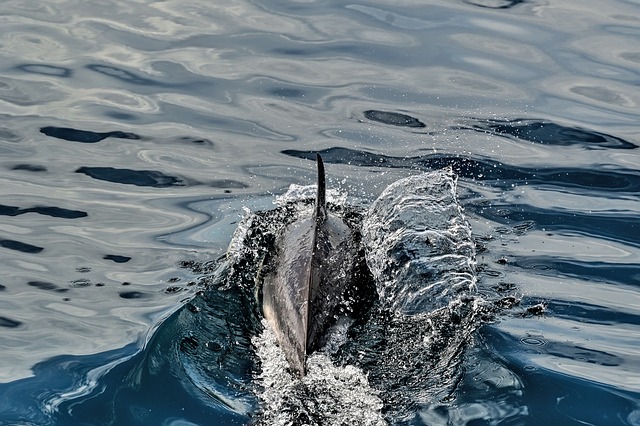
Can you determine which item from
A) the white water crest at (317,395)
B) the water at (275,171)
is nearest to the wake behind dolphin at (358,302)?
the white water crest at (317,395)

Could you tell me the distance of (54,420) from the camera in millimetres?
6047

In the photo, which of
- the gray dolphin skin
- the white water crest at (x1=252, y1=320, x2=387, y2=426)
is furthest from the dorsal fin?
the white water crest at (x1=252, y1=320, x2=387, y2=426)

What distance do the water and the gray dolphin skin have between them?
0.30 m

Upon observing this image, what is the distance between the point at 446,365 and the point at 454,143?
4394 millimetres

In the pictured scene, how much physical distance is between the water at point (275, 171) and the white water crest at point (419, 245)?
0.24 metres

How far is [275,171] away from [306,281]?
3.84 m

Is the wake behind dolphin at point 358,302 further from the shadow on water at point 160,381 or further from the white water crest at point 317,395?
the shadow on water at point 160,381

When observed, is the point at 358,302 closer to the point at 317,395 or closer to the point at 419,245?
the point at 317,395

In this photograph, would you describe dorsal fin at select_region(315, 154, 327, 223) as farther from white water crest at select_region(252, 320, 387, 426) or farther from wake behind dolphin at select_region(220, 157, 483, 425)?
white water crest at select_region(252, 320, 387, 426)

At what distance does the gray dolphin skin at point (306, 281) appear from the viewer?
5805 mm

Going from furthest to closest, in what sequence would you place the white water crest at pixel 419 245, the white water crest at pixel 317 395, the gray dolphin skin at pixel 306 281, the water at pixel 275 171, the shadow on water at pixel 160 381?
the white water crest at pixel 419 245
the water at pixel 275 171
the shadow on water at pixel 160 381
the gray dolphin skin at pixel 306 281
the white water crest at pixel 317 395

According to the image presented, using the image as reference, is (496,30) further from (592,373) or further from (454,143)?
(592,373)

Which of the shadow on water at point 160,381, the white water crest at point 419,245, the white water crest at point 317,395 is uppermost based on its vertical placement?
the white water crest at point 419,245

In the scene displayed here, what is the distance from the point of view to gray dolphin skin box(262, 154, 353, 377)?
580 centimetres
